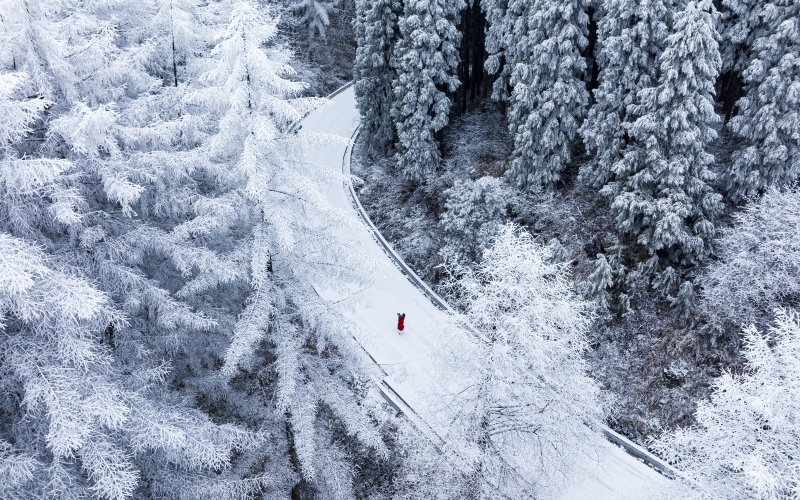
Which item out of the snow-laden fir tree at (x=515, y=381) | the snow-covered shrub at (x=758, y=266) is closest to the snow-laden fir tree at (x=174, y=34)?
the snow-laden fir tree at (x=515, y=381)

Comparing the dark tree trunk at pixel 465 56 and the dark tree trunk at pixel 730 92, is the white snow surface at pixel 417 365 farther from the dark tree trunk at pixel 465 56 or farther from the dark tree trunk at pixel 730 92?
the dark tree trunk at pixel 730 92

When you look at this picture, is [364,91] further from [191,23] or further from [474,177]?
[191,23]

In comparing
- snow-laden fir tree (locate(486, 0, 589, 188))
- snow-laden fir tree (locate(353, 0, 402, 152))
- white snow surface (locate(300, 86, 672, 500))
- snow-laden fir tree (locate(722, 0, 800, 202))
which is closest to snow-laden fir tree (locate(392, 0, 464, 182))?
snow-laden fir tree (locate(353, 0, 402, 152))

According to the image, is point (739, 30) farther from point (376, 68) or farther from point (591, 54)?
point (376, 68)

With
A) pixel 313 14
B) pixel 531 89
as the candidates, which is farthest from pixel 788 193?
pixel 313 14

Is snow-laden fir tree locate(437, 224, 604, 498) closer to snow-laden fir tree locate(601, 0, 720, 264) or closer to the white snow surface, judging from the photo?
the white snow surface

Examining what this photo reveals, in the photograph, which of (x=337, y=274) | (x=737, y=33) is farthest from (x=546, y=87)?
(x=337, y=274)

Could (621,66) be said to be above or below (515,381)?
above
